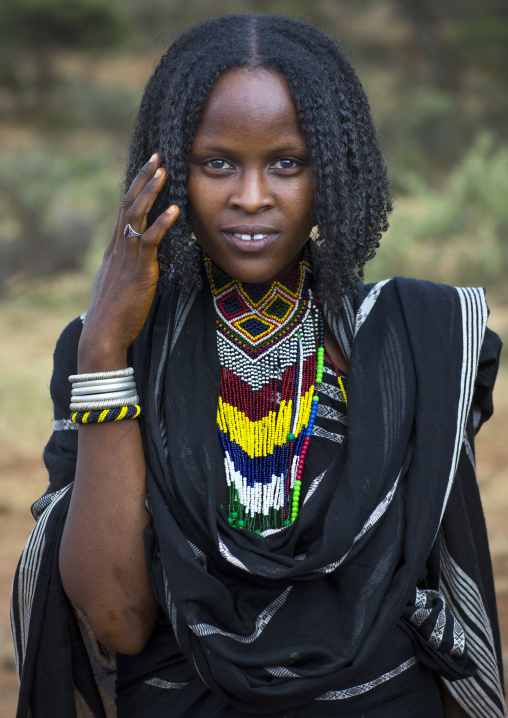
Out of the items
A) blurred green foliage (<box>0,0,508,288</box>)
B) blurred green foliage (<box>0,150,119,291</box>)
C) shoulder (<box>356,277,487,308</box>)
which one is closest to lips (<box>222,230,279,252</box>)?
shoulder (<box>356,277,487,308</box>)

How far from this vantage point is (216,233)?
1.69 metres

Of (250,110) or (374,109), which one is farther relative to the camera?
(374,109)

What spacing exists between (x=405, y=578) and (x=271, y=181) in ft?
2.53

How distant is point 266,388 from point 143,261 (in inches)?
14.6

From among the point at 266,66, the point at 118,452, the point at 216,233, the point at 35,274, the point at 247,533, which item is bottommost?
the point at 247,533

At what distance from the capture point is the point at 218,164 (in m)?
1.66

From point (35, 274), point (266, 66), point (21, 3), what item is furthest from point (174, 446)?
point (21, 3)

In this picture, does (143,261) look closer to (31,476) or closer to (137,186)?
(137,186)

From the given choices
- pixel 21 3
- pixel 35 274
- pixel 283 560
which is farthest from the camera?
pixel 21 3

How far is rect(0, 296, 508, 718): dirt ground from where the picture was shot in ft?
12.7

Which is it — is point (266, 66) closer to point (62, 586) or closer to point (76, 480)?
point (76, 480)

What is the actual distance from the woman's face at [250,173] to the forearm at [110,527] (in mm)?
399

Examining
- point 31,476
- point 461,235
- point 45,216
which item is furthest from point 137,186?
point 45,216

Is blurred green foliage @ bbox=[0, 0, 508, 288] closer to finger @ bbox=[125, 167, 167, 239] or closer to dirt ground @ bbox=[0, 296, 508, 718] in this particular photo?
dirt ground @ bbox=[0, 296, 508, 718]
